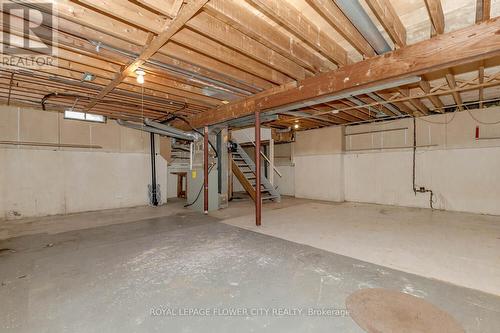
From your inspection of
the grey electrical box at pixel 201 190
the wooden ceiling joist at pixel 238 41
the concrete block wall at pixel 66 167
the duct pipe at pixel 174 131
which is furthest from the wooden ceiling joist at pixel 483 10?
the concrete block wall at pixel 66 167

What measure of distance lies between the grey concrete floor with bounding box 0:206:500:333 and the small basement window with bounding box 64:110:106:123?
3.35 meters

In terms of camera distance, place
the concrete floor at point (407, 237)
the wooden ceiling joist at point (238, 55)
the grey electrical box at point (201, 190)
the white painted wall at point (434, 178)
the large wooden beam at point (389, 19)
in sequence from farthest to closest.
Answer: the grey electrical box at point (201, 190) < the white painted wall at point (434, 178) < the concrete floor at point (407, 237) < the wooden ceiling joist at point (238, 55) < the large wooden beam at point (389, 19)

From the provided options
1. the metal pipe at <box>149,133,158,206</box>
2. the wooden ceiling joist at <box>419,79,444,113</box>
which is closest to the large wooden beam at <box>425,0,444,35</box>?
the wooden ceiling joist at <box>419,79,444,113</box>

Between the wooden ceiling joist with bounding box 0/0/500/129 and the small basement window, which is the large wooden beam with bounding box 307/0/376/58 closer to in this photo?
the wooden ceiling joist with bounding box 0/0/500/129

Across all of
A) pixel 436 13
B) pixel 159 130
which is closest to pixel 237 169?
pixel 159 130

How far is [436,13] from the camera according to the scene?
6.73ft

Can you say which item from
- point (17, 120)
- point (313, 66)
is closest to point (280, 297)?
point (313, 66)

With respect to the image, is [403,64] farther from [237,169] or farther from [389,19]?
[237,169]

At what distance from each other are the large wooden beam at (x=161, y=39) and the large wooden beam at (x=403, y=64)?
6.78 ft

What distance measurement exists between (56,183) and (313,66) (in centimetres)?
619

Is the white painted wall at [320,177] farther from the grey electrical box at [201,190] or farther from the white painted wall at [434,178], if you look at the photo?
the grey electrical box at [201,190]

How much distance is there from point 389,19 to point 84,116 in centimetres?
663

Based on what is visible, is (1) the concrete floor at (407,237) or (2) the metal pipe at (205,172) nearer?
(1) the concrete floor at (407,237)

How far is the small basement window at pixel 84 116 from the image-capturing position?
563cm
